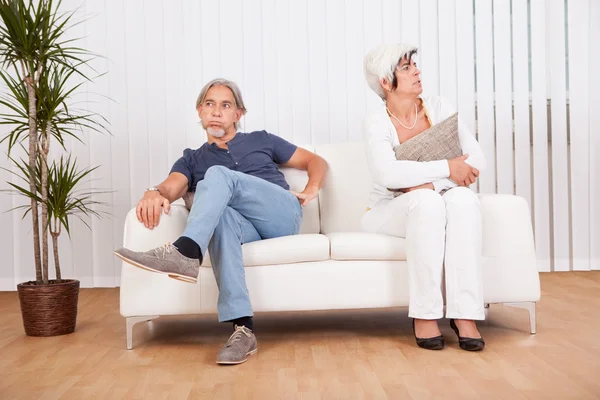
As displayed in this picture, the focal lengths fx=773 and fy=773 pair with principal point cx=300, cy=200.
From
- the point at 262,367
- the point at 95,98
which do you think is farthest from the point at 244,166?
the point at 95,98

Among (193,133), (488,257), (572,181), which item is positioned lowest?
(488,257)

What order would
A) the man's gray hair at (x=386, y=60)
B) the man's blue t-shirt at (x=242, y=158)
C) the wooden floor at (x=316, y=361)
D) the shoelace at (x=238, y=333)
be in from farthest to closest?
the man's blue t-shirt at (x=242, y=158) → the man's gray hair at (x=386, y=60) → the shoelace at (x=238, y=333) → the wooden floor at (x=316, y=361)

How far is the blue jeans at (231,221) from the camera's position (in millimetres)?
2799

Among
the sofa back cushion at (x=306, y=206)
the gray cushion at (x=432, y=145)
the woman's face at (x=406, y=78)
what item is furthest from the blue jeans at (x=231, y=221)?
the woman's face at (x=406, y=78)

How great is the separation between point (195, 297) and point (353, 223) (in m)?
0.92

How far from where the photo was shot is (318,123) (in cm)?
498

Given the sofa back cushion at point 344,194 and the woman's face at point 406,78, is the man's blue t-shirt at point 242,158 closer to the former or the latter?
the sofa back cushion at point 344,194

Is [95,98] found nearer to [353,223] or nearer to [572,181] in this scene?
[353,223]

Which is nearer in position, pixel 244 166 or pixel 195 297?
pixel 195 297

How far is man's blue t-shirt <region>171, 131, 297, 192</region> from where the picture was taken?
3451 mm

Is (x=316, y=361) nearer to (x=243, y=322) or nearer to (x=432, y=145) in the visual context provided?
(x=243, y=322)

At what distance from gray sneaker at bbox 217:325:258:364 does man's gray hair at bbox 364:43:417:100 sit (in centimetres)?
119

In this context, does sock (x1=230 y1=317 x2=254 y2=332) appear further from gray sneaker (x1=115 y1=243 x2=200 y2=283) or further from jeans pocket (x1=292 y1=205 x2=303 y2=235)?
jeans pocket (x1=292 y1=205 x2=303 y2=235)

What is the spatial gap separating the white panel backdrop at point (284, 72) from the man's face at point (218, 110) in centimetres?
148
